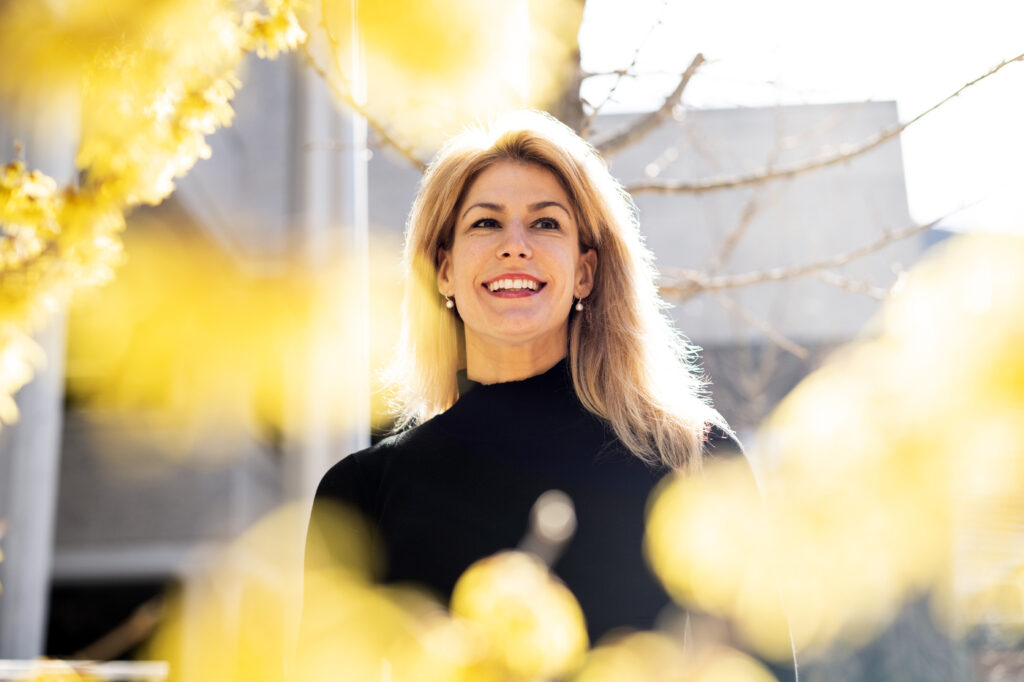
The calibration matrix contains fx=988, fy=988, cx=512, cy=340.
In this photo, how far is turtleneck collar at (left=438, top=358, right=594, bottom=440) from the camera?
2020 millimetres

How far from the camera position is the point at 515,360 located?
2.13 meters

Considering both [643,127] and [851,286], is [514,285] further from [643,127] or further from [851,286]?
[851,286]

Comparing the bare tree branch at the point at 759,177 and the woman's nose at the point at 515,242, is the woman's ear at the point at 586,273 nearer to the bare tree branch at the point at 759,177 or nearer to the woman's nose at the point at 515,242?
the woman's nose at the point at 515,242

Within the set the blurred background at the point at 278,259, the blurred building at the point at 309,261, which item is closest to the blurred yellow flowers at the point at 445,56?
the blurred background at the point at 278,259

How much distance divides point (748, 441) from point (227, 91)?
850cm

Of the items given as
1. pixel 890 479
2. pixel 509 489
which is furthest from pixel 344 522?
pixel 890 479

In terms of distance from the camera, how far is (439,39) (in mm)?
1972

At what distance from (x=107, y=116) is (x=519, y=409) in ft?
3.52

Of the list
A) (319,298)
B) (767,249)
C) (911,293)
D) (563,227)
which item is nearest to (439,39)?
(563,227)

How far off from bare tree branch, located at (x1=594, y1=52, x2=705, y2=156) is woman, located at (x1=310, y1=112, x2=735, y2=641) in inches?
28.1

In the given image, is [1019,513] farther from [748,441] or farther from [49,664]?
[748,441]

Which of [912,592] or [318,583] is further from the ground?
[318,583]

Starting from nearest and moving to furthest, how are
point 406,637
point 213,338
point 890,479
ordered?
point 890,479, point 406,637, point 213,338

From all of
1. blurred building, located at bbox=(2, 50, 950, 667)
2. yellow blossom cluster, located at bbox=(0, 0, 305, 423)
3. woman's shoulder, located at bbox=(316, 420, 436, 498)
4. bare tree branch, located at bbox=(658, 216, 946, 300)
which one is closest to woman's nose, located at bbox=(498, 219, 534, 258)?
woman's shoulder, located at bbox=(316, 420, 436, 498)
